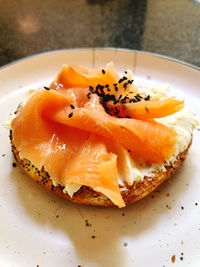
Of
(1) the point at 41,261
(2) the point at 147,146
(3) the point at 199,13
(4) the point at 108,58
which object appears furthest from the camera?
(3) the point at 199,13

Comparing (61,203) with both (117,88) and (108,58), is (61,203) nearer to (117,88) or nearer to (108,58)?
(117,88)

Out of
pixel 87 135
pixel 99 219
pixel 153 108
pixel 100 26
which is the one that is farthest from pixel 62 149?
pixel 100 26

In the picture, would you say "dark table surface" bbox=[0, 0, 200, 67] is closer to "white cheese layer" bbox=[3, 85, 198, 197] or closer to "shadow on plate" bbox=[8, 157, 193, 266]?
"white cheese layer" bbox=[3, 85, 198, 197]

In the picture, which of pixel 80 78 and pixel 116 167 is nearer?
pixel 116 167

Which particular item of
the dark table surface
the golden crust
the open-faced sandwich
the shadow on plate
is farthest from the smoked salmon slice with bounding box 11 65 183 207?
the dark table surface

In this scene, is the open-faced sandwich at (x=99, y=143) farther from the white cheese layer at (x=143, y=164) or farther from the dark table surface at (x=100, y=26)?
the dark table surface at (x=100, y=26)

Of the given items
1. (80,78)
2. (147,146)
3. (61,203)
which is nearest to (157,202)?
(147,146)
